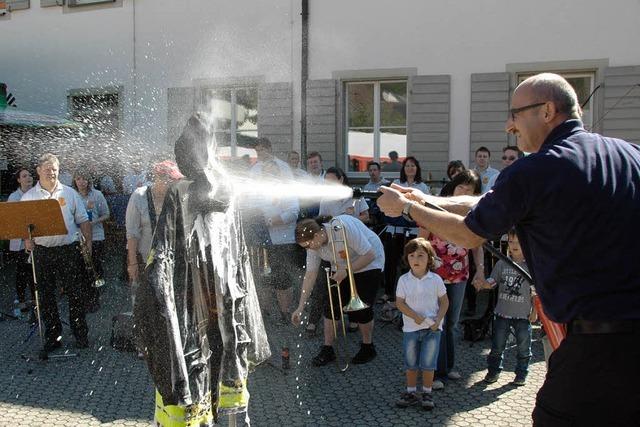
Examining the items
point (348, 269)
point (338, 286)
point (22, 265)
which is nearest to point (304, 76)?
point (22, 265)

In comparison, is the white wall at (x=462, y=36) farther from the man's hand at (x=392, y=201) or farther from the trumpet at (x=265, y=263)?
the man's hand at (x=392, y=201)

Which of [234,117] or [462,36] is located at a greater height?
[462,36]

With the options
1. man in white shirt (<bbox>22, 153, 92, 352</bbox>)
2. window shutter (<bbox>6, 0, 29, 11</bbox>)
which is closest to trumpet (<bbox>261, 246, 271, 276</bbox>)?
man in white shirt (<bbox>22, 153, 92, 352</bbox>)

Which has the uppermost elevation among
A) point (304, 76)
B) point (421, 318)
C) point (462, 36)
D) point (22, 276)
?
point (462, 36)

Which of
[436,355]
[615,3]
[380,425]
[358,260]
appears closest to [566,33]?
[615,3]

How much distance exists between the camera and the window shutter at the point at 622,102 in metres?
10.2

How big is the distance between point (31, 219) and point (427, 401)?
3884 millimetres

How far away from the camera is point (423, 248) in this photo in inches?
213

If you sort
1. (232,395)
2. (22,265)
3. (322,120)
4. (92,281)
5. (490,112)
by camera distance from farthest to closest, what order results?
(322,120) → (490,112) → (22,265) → (92,281) → (232,395)

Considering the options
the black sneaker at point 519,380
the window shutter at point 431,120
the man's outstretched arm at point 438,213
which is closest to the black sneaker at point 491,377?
the black sneaker at point 519,380

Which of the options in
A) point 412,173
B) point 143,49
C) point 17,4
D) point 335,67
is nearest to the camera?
point 412,173

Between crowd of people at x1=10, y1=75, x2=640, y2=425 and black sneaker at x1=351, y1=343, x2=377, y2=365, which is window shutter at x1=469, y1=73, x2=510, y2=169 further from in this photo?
black sneaker at x1=351, y1=343, x2=377, y2=365

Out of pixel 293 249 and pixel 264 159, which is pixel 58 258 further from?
pixel 264 159

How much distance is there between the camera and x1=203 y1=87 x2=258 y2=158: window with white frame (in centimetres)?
1258
